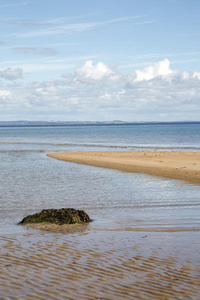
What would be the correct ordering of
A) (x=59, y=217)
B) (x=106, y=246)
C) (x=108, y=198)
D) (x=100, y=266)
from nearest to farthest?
1. (x=100, y=266)
2. (x=106, y=246)
3. (x=59, y=217)
4. (x=108, y=198)

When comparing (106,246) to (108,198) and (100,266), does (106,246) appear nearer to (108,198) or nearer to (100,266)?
(100,266)

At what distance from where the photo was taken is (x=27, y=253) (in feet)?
29.9

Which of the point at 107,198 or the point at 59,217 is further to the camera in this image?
the point at 107,198

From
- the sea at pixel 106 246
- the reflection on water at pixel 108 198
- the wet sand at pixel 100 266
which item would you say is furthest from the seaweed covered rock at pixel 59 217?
the wet sand at pixel 100 266

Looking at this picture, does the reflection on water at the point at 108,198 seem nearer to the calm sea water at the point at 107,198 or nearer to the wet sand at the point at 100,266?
the calm sea water at the point at 107,198

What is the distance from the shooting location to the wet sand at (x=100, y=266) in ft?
22.2

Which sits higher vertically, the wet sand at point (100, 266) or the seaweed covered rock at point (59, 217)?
the seaweed covered rock at point (59, 217)

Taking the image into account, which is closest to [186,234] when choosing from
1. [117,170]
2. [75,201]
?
[75,201]

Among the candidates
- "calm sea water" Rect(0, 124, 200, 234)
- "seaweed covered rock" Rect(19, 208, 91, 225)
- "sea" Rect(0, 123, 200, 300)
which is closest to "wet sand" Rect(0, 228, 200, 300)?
"sea" Rect(0, 123, 200, 300)

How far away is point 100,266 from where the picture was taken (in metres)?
8.16

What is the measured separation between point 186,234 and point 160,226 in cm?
123

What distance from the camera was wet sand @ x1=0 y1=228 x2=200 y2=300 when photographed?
678 cm

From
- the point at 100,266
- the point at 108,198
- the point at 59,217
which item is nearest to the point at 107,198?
the point at 108,198

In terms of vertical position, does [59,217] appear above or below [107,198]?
above
